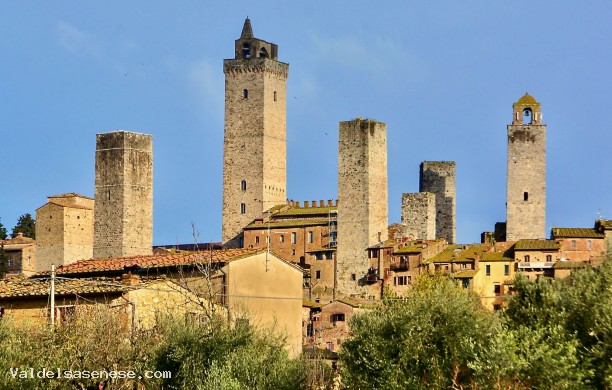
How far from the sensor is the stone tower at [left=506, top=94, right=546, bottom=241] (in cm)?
7256

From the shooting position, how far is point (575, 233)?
7006 centimetres

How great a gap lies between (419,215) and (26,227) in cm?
3067

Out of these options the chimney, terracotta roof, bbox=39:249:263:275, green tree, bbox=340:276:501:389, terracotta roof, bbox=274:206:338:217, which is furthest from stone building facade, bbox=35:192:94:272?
green tree, bbox=340:276:501:389

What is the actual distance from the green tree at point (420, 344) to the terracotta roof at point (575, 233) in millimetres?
39822

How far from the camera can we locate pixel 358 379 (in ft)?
93.1

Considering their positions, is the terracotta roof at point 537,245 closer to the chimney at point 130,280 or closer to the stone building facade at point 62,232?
the stone building facade at point 62,232

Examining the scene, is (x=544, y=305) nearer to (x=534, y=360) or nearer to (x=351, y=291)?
(x=534, y=360)

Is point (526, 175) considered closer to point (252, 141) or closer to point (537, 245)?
point (537, 245)

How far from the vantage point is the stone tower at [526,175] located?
238ft

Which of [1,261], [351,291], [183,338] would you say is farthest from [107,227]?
[183,338]

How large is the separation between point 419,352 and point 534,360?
400 cm

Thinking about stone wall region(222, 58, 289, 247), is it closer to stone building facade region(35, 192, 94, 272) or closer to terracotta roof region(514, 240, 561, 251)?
stone building facade region(35, 192, 94, 272)

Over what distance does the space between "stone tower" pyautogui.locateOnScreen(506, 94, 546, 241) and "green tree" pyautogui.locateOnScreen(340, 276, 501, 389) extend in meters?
42.5


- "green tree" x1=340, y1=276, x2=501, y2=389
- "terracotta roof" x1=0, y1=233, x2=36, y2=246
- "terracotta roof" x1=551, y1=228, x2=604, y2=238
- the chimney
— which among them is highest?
"terracotta roof" x1=0, y1=233, x2=36, y2=246
